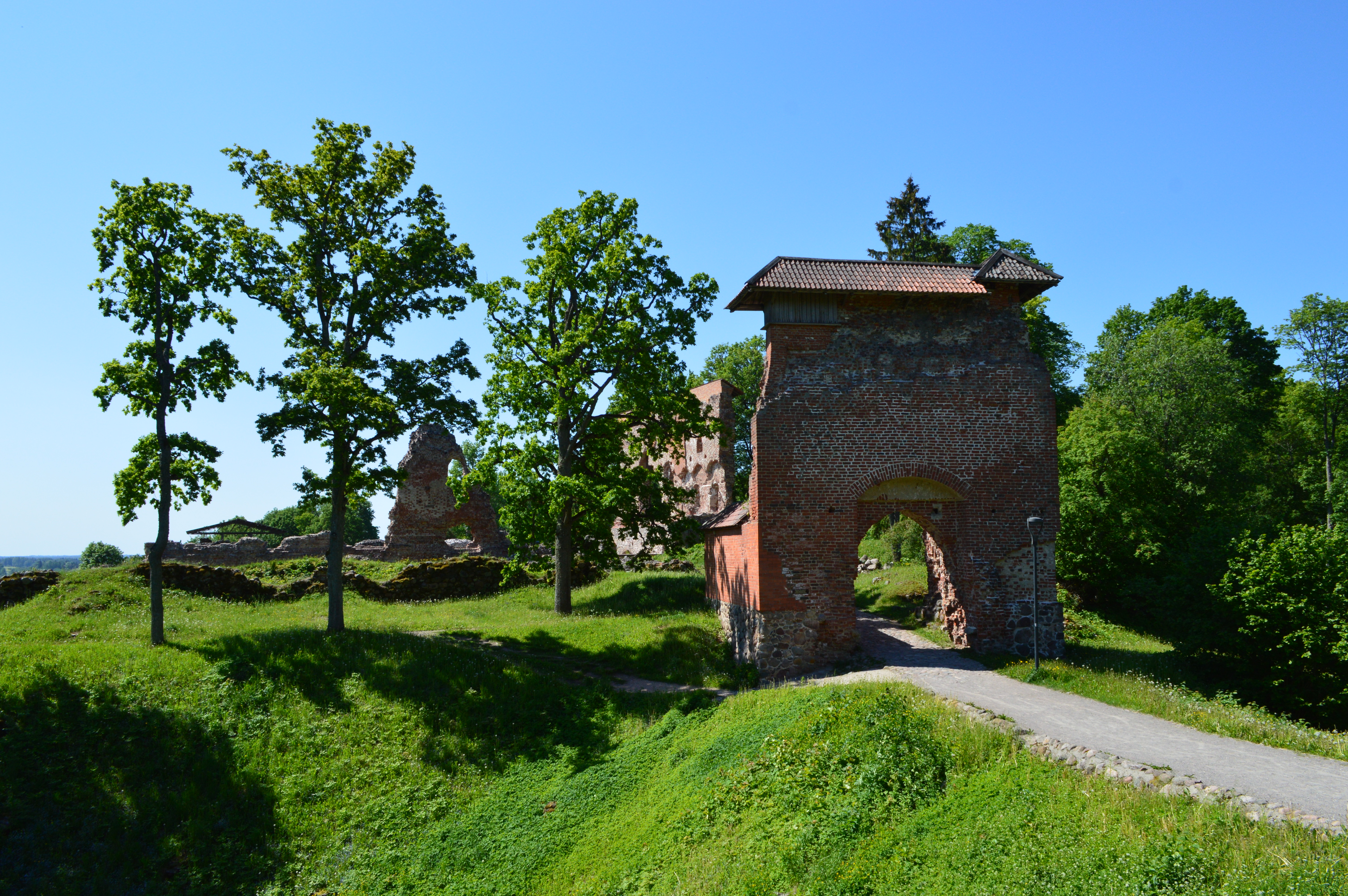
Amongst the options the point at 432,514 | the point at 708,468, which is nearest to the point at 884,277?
the point at 708,468

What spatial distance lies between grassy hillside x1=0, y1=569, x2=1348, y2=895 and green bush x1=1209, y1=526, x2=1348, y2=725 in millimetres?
8736

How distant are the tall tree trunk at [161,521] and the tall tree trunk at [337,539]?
3.34 m

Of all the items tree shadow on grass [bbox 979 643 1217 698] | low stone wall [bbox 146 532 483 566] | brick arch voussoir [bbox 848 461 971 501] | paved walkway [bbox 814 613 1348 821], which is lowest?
tree shadow on grass [bbox 979 643 1217 698]

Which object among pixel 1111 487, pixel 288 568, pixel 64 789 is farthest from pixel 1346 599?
pixel 288 568

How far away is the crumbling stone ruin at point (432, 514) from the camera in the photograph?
3212 centimetres

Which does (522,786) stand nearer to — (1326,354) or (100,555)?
(1326,354)

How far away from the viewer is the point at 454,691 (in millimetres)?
15188

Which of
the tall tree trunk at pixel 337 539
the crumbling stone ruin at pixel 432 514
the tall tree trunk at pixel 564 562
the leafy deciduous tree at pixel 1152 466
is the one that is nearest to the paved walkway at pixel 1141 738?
the leafy deciduous tree at pixel 1152 466

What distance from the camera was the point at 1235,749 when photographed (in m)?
9.82

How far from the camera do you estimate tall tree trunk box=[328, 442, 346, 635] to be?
18.4 m

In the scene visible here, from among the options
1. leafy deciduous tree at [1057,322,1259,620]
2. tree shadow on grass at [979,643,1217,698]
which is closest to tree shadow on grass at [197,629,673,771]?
tree shadow on grass at [979,643,1217,698]

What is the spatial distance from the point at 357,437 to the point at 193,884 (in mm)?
9990

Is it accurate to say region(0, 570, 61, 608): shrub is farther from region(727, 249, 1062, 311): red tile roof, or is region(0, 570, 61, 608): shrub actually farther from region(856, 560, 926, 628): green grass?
region(856, 560, 926, 628): green grass

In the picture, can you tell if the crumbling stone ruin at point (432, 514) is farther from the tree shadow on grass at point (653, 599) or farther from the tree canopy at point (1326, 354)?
the tree canopy at point (1326, 354)
